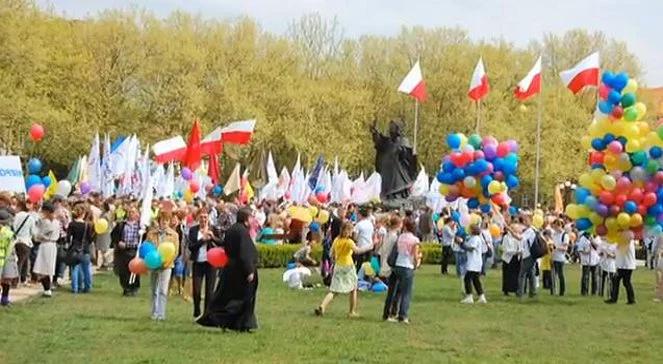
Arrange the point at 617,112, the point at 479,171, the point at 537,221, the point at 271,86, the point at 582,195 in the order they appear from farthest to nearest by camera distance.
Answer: the point at 271,86 < the point at 537,221 < the point at 479,171 < the point at 582,195 < the point at 617,112

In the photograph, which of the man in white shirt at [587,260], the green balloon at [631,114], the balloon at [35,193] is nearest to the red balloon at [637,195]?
the green balloon at [631,114]

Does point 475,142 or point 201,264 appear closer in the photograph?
point 201,264

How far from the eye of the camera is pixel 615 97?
1814cm

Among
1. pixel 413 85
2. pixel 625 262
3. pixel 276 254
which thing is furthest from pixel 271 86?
pixel 625 262

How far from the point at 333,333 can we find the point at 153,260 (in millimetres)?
2858

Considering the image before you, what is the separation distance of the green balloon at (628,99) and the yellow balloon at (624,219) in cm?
194

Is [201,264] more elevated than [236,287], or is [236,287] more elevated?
[201,264]

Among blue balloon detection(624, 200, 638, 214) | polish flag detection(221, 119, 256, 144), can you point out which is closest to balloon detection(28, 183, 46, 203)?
polish flag detection(221, 119, 256, 144)

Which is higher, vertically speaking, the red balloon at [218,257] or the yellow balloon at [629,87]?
the yellow balloon at [629,87]

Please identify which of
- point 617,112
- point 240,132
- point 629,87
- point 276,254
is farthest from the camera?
point 240,132

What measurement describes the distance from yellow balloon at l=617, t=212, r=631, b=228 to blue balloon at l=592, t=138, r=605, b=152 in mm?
1257

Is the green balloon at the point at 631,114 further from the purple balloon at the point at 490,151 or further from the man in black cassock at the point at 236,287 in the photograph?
the man in black cassock at the point at 236,287

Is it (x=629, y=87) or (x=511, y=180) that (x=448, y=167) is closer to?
(x=511, y=180)

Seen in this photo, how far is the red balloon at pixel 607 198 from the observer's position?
18.0 m
